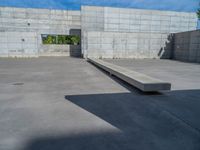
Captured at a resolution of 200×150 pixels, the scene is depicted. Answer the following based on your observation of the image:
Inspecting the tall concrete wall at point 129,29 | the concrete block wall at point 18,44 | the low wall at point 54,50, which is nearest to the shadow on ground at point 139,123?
the tall concrete wall at point 129,29

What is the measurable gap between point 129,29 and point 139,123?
59.0 ft

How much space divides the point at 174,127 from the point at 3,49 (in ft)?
61.1

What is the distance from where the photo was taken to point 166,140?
84.1 inches

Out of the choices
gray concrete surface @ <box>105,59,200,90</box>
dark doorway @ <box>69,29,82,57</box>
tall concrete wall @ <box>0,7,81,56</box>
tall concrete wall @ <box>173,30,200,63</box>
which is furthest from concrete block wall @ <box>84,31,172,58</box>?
gray concrete surface @ <box>105,59,200,90</box>

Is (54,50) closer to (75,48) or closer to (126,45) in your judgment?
(75,48)

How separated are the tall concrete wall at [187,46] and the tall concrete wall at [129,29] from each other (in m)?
0.96

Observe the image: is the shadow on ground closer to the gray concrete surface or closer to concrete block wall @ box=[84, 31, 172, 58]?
the gray concrete surface

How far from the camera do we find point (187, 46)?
49.5 feet

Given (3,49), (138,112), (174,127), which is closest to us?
(174,127)

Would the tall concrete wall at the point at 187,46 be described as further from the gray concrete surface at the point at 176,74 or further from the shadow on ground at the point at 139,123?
the shadow on ground at the point at 139,123

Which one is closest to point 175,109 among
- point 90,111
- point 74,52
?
point 90,111

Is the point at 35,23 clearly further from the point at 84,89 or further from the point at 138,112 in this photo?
the point at 138,112

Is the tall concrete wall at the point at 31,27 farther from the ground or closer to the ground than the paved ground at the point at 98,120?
farther from the ground

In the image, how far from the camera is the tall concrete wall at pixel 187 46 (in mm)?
13872
